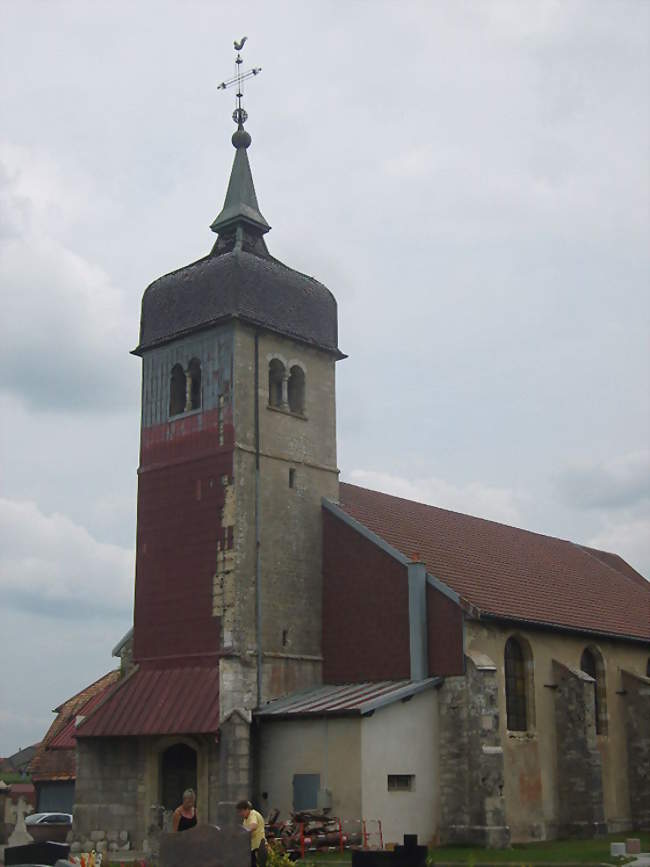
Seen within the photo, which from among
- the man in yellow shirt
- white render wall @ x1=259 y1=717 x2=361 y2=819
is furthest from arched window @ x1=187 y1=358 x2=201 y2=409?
the man in yellow shirt

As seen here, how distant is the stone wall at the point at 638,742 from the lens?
3469cm

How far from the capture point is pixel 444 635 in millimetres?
29188

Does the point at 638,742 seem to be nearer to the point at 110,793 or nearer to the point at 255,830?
the point at 110,793

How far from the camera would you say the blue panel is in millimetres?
27188

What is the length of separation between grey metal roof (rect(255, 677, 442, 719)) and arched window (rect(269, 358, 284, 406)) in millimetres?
8481

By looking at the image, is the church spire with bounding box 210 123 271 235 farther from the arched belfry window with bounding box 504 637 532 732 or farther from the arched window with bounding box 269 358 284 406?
the arched belfry window with bounding box 504 637 532 732

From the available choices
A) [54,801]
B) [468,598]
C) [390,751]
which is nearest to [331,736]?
[390,751]

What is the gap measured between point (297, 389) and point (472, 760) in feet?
39.5

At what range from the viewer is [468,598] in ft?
97.2

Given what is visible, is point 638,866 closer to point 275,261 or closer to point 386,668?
point 386,668

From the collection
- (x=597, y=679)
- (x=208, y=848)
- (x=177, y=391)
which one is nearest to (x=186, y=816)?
(x=208, y=848)

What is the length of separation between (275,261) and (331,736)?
14378 mm

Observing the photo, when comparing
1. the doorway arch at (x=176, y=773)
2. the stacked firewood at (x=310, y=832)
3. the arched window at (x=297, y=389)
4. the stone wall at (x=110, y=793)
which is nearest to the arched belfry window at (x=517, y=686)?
the stacked firewood at (x=310, y=832)

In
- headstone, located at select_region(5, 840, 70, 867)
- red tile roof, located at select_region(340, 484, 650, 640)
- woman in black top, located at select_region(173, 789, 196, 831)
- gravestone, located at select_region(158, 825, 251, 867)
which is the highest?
red tile roof, located at select_region(340, 484, 650, 640)
